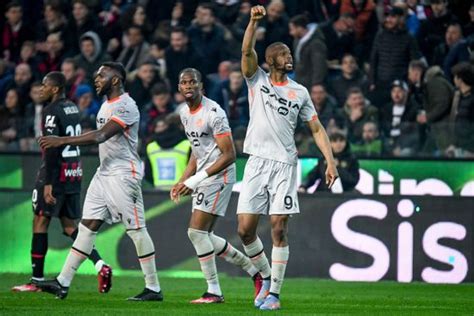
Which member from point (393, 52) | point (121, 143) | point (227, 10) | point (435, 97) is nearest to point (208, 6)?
point (227, 10)

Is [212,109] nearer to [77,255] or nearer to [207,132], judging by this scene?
[207,132]

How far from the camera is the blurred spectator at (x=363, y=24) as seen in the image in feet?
61.4

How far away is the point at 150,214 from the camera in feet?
51.5

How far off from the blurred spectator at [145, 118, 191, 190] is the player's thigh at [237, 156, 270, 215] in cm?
509

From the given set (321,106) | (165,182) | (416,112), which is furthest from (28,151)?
(416,112)

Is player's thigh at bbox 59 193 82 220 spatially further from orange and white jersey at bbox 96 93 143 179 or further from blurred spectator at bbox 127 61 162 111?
blurred spectator at bbox 127 61 162 111

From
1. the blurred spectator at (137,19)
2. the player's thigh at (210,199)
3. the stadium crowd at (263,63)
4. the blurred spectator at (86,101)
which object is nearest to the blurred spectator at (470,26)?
the stadium crowd at (263,63)

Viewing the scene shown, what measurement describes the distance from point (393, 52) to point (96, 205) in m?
7.60

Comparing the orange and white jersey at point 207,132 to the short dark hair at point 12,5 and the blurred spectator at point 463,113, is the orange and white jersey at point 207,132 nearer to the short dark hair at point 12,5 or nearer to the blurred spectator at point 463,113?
the blurred spectator at point 463,113

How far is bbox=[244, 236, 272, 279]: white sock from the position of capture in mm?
11336

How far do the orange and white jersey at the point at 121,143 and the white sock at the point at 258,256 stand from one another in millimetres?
1370

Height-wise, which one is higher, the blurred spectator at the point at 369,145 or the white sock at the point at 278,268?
the blurred spectator at the point at 369,145

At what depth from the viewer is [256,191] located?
10977 millimetres

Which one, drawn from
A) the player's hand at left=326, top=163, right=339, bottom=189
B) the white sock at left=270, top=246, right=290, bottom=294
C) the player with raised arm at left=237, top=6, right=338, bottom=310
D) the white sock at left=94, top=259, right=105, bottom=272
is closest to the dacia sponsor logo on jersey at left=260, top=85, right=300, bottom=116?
the player with raised arm at left=237, top=6, right=338, bottom=310
